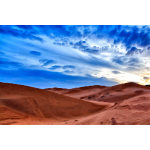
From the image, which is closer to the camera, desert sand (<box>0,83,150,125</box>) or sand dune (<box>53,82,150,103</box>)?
desert sand (<box>0,83,150,125</box>)

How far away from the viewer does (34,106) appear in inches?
233

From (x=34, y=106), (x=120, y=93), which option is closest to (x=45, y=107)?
(x=34, y=106)

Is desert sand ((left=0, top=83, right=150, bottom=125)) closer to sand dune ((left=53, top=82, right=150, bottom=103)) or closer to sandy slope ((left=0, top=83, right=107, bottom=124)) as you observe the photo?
sandy slope ((left=0, top=83, right=107, bottom=124))

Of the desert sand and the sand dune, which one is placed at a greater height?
the sand dune

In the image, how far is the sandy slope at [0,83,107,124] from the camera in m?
4.89

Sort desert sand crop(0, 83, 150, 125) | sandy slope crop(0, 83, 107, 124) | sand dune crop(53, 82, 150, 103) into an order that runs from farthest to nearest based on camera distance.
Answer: sand dune crop(53, 82, 150, 103), sandy slope crop(0, 83, 107, 124), desert sand crop(0, 83, 150, 125)

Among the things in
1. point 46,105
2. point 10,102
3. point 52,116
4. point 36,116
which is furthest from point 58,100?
point 10,102

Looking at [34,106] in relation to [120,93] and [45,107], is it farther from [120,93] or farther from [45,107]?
[120,93]

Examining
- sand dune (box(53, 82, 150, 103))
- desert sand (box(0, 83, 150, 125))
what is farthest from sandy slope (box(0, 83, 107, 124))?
sand dune (box(53, 82, 150, 103))

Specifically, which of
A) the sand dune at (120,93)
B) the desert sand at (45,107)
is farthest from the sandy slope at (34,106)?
the sand dune at (120,93)
